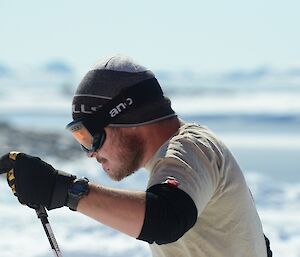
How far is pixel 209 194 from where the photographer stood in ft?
5.87

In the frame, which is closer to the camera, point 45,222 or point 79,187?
point 79,187

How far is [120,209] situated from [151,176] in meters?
0.15

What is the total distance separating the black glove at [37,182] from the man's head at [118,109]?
0.22 metres

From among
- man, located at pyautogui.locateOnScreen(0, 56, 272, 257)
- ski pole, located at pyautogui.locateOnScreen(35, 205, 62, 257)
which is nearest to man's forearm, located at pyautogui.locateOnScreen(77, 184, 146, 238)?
man, located at pyautogui.locateOnScreen(0, 56, 272, 257)

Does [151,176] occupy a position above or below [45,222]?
above

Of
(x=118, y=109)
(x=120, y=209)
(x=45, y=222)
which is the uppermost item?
(x=118, y=109)

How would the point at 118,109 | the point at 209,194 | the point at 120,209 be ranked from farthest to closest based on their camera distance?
the point at 118,109 → the point at 209,194 → the point at 120,209

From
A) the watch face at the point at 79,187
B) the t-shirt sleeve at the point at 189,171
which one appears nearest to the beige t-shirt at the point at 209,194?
the t-shirt sleeve at the point at 189,171

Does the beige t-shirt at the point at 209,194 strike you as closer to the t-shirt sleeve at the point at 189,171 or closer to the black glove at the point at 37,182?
the t-shirt sleeve at the point at 189,171

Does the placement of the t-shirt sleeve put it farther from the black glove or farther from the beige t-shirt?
the black glove

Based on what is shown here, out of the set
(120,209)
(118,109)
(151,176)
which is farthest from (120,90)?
(120,209)

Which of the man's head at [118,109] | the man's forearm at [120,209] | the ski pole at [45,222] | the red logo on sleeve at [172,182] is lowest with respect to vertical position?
the ski pole at [45,222]

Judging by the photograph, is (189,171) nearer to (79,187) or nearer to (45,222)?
(79,187)

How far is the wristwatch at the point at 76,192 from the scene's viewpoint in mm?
1723
